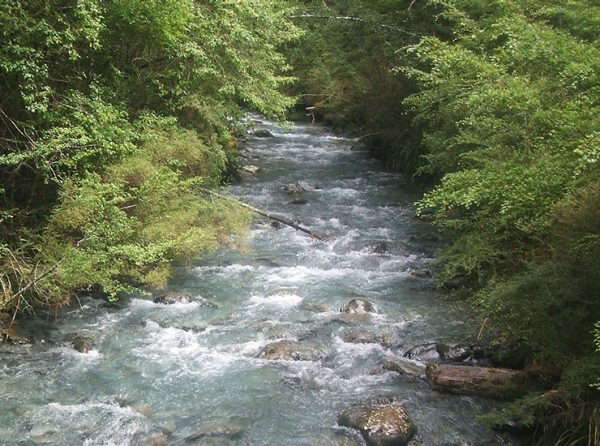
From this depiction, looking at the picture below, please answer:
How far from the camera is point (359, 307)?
10.2m

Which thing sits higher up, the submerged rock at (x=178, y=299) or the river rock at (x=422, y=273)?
the river rock at (x=422, y=273)

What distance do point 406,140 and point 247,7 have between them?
918 centimetres

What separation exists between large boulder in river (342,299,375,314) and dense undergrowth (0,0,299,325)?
270 cm

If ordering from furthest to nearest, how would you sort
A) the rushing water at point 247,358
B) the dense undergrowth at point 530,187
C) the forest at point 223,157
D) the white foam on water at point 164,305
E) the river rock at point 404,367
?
the white foam on water at point 164,305 < the river rock at point 404,367 < the rushing water at point 247,358 < the forest at point 223,157 < the dense undergrowth at point 530,187

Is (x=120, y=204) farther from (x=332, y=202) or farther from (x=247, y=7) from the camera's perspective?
(x=332, y=202)

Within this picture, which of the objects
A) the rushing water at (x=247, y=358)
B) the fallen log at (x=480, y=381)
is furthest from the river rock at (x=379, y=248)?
the fallen log at (x=480, y=381)

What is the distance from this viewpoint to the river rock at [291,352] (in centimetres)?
857

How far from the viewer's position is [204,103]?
1220 cm

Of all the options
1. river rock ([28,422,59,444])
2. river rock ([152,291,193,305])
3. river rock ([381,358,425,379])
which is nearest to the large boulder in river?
river rock ([381,358,425,379])

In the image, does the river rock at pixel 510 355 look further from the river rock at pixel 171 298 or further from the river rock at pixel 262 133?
the river rock at pixel 262 133

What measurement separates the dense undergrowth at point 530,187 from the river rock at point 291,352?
2.53 metres

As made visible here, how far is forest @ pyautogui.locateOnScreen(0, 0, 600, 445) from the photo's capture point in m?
6.19

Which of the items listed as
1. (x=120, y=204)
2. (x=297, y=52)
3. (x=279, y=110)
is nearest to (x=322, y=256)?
(x=279, y=110)

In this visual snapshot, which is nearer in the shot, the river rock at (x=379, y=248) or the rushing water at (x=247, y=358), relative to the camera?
the rushing water at (x=247, y=358)
